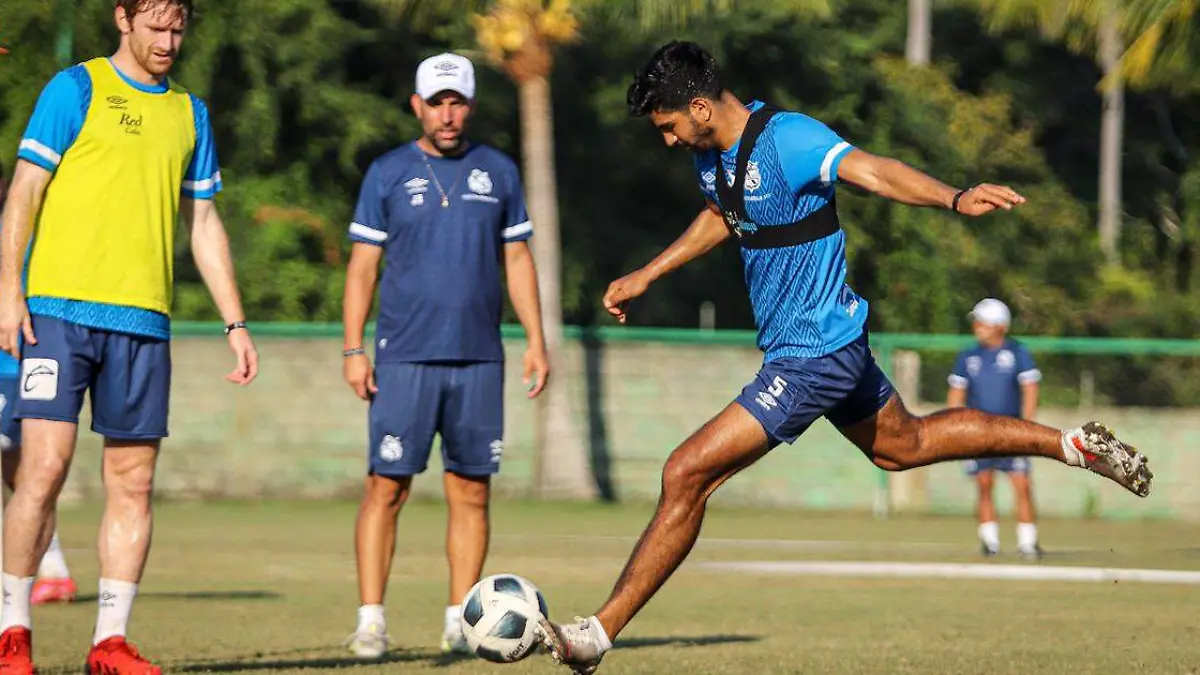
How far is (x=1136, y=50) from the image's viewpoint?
18578mm

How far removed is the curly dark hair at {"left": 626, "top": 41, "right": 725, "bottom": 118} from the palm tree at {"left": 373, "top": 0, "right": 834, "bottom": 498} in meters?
15.5

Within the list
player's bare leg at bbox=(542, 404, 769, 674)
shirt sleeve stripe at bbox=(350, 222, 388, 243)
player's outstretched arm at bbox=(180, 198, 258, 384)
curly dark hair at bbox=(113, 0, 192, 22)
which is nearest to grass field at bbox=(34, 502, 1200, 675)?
player's bare leg at bbox=(542, 404, 769, 674)

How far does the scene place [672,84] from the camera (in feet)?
25.0

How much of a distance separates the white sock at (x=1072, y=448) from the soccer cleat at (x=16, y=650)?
12.3 feet

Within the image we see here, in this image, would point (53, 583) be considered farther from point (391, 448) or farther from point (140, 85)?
point (140, 85)

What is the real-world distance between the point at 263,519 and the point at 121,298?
42.0ft

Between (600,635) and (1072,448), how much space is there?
199 cm

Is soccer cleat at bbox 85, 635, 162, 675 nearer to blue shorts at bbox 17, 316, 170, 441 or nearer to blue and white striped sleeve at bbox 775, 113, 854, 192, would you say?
blue shorts at bbox 17, 316, 170, 441

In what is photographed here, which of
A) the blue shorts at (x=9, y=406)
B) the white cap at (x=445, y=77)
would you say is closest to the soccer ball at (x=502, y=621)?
the white cap at (x=445, y=77)

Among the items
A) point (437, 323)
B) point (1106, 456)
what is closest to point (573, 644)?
point (1106, 456)

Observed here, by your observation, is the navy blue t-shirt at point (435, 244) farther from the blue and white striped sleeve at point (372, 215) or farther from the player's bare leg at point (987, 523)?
the player's bare leg at point (987, 523)

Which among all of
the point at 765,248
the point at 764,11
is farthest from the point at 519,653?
the point at 764,11

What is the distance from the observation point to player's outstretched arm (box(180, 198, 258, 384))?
808 cm

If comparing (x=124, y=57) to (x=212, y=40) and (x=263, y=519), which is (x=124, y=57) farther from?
(x=212, y=40)
